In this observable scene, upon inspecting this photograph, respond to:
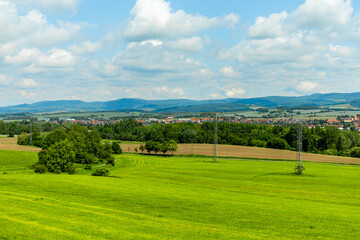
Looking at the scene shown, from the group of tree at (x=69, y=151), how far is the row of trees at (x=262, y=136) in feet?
166

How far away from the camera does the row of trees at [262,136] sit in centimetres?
14388

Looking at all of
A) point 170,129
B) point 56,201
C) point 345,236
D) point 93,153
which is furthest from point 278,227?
point 170,129

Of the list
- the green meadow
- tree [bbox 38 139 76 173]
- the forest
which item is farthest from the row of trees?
the green meadow

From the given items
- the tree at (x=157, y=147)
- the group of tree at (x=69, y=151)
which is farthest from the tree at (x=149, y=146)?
the group of tree at (x=69, y=151)

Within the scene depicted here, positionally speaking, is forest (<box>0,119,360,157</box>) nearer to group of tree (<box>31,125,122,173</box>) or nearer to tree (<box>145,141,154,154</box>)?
tree (<box>145,141,154,154</box>)

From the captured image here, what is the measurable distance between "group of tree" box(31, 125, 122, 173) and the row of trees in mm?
50537

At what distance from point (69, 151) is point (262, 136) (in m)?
120

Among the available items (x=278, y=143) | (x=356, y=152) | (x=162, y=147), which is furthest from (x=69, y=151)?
(x=356, y=152)

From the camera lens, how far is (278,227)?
879 inches

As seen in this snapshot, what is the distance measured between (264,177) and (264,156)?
52.0 metres

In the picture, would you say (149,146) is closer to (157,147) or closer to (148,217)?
(157,147)

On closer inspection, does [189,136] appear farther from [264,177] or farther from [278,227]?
[278,227]

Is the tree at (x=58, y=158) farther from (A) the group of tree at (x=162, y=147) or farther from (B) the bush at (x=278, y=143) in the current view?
(B) the bush at (x=278, y=143)

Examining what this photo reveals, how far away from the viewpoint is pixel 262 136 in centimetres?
16762
